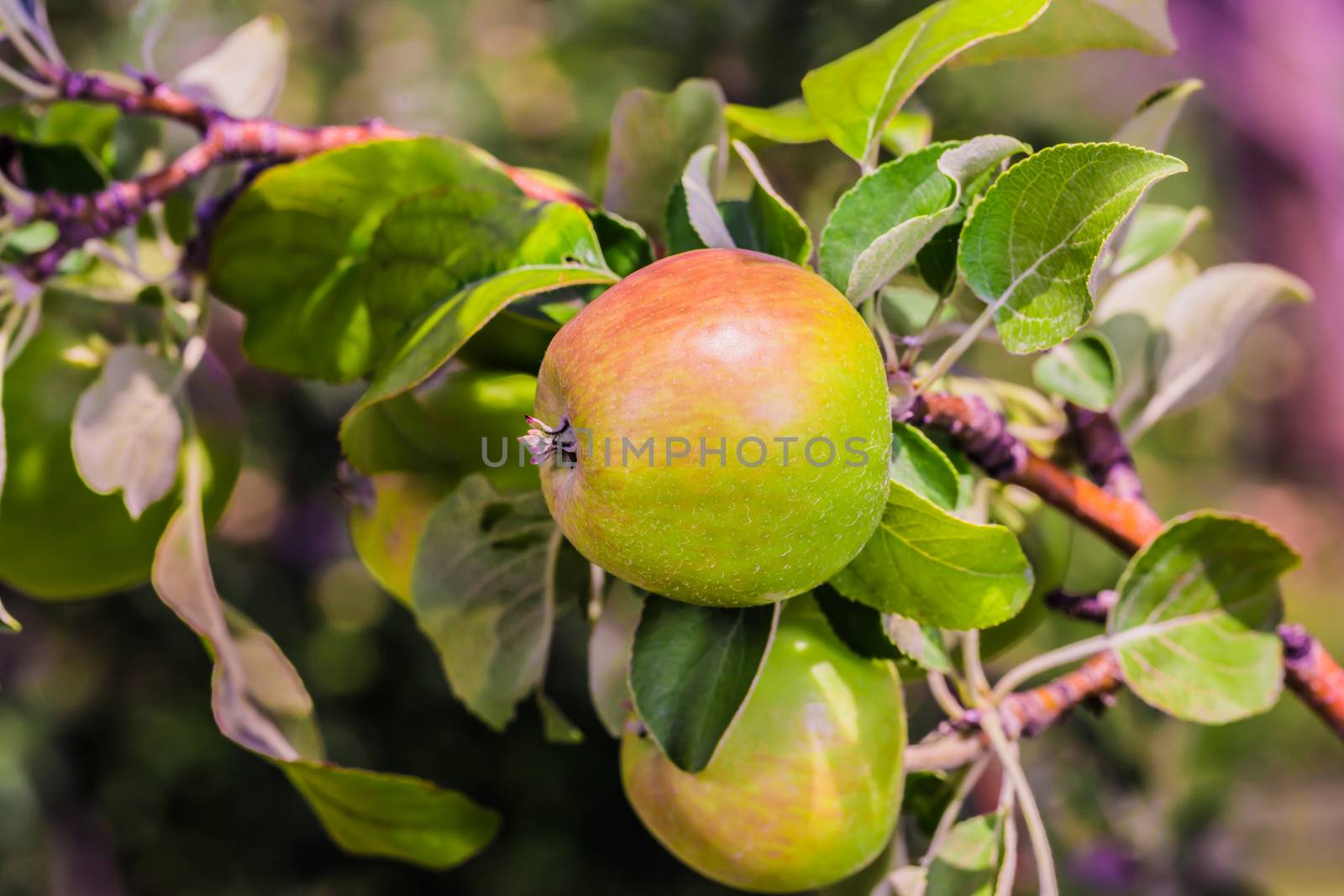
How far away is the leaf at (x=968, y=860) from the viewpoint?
0.45 m

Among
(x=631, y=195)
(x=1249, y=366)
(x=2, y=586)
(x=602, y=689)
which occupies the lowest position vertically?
(x=1249, y=366)

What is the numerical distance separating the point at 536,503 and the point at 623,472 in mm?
151

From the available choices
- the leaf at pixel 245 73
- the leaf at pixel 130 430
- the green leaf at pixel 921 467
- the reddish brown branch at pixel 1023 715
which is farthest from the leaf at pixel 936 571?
the leaf at pixel 245 73

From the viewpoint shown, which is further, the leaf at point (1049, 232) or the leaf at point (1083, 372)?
the leaf at point (1083, 372)

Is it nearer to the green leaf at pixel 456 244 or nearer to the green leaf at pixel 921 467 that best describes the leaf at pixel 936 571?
the green leaf at pixel 921 467

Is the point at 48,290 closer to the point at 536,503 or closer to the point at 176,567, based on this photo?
the point at 176,567

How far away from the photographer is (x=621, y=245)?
0.42m

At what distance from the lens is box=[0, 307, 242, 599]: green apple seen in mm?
517

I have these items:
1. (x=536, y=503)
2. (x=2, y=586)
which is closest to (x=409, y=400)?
(x=536, y=503)

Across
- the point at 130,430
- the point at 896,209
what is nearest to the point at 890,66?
the point at 896,209

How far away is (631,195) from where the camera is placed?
493 millimetres

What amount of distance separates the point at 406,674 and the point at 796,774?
1.06 meters

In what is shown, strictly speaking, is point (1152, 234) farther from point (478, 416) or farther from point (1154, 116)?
point (478, 416)

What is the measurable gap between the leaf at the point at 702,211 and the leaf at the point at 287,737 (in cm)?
26
